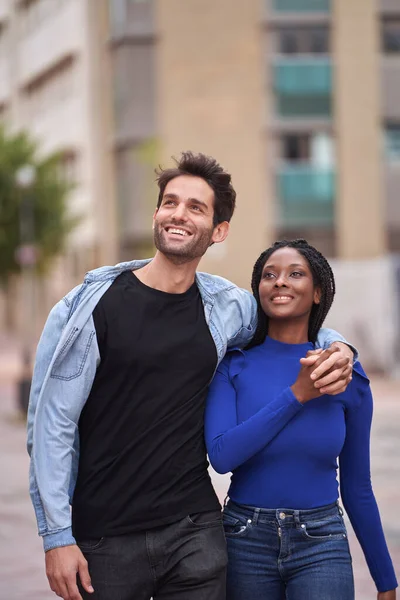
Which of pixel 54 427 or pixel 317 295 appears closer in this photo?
pixel 54 427

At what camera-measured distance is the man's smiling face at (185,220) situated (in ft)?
12.9

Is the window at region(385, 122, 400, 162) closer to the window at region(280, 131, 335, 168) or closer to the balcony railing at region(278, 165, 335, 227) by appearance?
the window at region(280, 131, 335, 168)

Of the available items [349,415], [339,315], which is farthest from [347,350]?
[339,315]

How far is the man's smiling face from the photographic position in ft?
12.9

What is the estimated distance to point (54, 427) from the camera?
3.72 metres

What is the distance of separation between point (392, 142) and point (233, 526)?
114 feet

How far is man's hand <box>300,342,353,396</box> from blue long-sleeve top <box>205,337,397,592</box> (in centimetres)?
10

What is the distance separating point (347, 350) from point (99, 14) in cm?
3823

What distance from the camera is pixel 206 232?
398 centimetres

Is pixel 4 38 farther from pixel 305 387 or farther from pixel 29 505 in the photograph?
pixel 305 387

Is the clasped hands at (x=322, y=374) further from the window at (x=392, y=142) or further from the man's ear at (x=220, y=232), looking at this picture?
the window at (x=392, y=142)

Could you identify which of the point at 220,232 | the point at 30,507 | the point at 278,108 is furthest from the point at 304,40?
the point at 220,232

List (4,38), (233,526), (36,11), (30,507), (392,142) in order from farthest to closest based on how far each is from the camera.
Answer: (4,38) < (36,11) < (392,142) < (30,507) < (233,526)

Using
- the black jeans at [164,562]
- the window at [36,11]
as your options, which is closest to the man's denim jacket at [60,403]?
the black jeans at [164,562]
